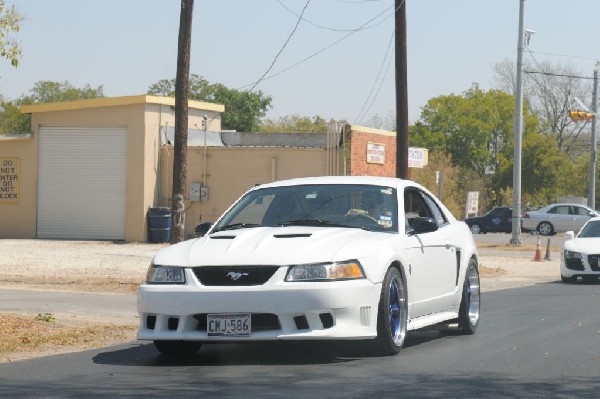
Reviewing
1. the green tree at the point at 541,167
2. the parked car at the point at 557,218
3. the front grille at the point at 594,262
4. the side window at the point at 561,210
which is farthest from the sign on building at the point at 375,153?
the green tree at the point at 541,167

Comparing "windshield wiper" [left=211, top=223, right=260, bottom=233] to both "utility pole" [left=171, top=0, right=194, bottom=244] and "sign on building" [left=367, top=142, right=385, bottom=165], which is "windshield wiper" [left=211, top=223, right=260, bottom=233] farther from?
"sign on building" [left=367, top=142, right=385, bottom=165]

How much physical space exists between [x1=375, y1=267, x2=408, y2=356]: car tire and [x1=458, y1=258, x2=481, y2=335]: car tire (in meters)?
2.00

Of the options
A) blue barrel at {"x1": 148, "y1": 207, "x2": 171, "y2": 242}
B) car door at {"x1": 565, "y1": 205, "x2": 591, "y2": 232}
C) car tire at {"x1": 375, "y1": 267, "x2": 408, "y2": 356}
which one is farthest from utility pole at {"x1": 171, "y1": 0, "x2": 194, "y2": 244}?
car door at {"x1": 565, "y1": 205, "x2": 591, "y2": 232}

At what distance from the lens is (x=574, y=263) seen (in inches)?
992

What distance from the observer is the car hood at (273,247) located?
10.2 meters

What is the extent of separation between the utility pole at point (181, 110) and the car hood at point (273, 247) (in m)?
14.9

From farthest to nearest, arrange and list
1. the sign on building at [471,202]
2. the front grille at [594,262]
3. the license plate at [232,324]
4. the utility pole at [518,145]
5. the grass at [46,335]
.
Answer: the sign on building at [471,202] < the utility pole at [518,145] < the front grille at [594,262] < the grass at [46,335] < the license plate at [232,324]

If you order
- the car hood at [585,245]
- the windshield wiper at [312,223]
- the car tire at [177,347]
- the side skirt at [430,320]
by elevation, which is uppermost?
the windshield wiper at [312,223]

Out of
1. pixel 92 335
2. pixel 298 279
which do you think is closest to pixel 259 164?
pixel 92 335

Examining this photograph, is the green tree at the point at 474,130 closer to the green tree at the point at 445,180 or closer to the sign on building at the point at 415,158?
the green tree at the point at 445,180

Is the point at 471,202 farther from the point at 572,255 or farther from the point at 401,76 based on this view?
the point at 572,255

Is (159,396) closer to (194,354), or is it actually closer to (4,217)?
(194,354)

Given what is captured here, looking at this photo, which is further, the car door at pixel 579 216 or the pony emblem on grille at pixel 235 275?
the car door at pixel 579 216

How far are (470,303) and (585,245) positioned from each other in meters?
12.6
